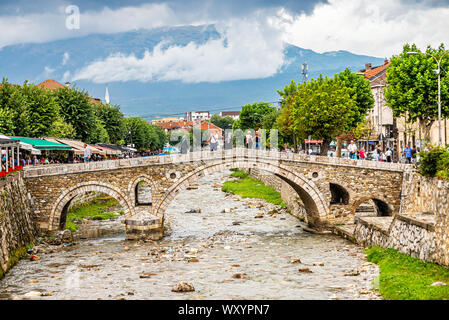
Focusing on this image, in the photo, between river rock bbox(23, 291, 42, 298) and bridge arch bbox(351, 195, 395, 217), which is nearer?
river rock bbox(23, 291, 42, 298)

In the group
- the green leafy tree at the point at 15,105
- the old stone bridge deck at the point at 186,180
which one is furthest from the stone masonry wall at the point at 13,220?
the green leafy tree at the point at 15,105

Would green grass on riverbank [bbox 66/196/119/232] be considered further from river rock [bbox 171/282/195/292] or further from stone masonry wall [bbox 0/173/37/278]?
river rock [bbox 171/282/195/292]

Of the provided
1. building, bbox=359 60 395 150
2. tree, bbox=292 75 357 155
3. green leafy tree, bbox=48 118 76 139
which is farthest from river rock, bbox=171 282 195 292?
building, bbox=359 60 395 150

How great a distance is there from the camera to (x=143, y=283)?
774 inches

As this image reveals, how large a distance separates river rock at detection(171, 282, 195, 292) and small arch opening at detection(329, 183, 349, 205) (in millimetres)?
13328

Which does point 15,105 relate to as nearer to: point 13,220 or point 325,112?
point 13,220

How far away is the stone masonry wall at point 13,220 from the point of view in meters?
21.0

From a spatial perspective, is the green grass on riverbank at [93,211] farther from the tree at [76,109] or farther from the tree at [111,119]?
the tree at [111,119]

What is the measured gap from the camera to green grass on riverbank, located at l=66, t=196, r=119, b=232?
33125mm

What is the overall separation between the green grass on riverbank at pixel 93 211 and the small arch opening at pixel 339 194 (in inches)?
536
